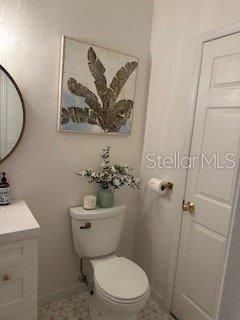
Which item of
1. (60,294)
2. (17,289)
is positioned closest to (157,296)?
(60,294)

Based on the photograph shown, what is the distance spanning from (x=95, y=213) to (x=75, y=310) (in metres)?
0.76

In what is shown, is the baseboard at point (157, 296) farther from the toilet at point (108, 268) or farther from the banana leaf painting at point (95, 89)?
the banana leaf painting at point (95, 89)

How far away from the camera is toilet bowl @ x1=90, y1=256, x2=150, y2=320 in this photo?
1.39 metres

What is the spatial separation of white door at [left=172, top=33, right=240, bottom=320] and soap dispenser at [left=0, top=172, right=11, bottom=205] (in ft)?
3.90

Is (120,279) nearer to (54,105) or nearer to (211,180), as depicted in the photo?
(211,180)

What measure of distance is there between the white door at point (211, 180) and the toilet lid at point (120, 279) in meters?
0.40

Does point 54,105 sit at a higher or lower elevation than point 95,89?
lower

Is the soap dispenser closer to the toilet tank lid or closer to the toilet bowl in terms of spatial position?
the toilet tank lid

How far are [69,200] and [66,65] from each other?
0.96 metres

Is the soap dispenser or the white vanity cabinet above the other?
the soap dispenser

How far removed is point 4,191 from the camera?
1.49 m

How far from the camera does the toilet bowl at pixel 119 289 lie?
1.39 meters

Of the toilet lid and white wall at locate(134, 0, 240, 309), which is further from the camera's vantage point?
white wall at locate(134, 0, 240, 309)

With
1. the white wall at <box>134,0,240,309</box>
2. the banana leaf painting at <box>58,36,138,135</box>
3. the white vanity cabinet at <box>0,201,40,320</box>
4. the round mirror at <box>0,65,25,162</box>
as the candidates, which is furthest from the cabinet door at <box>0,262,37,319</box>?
the white wall at <box>134,0,240,309</box>
